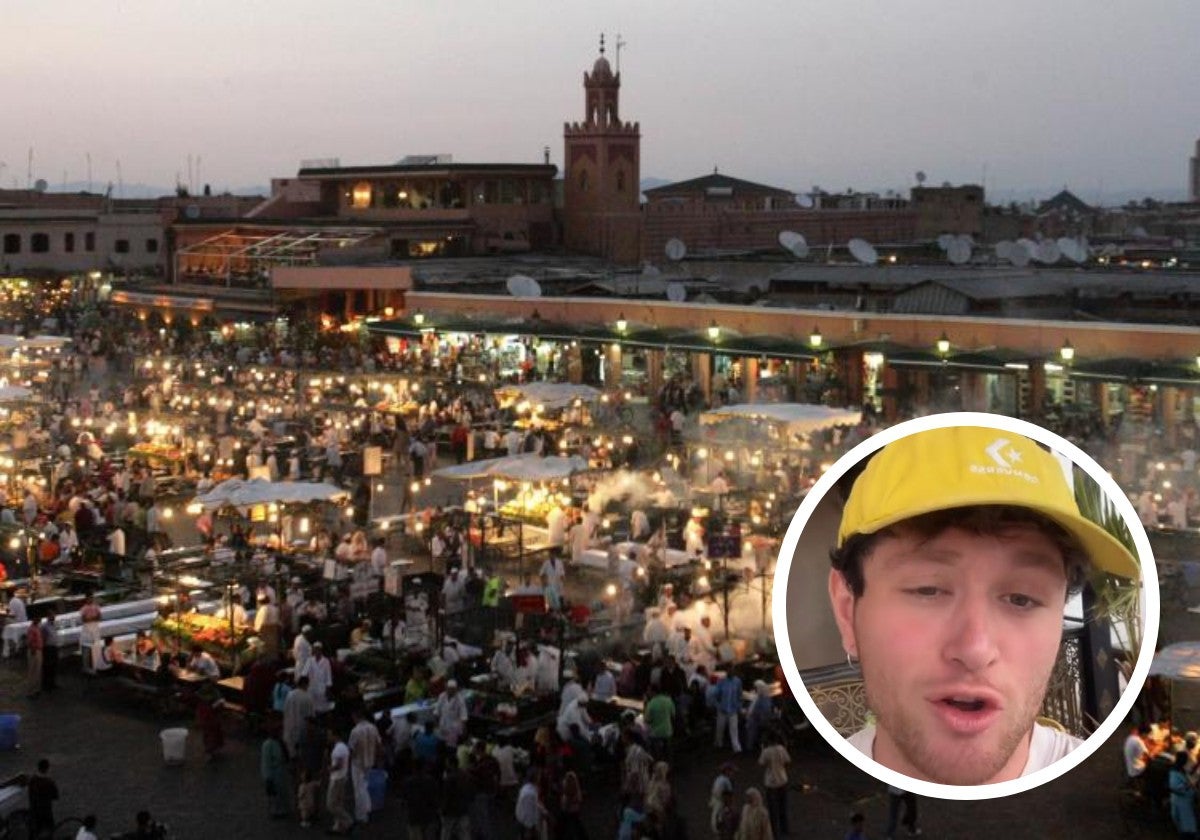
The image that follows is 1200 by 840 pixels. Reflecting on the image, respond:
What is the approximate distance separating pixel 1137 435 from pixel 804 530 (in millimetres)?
17928

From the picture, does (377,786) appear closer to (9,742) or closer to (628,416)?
(9,742)

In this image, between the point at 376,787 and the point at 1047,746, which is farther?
the point at 376,787

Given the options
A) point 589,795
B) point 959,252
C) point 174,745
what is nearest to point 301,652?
point 174,745

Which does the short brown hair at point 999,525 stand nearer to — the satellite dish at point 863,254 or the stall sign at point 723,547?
the stall sign at point 723,547

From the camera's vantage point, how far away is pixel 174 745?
36.5ft

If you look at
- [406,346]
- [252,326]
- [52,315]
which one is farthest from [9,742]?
[52,315]

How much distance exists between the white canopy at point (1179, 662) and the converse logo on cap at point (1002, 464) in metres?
8.63

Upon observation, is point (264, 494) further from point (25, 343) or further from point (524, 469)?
point (25, 343)

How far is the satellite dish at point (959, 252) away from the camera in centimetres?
3347

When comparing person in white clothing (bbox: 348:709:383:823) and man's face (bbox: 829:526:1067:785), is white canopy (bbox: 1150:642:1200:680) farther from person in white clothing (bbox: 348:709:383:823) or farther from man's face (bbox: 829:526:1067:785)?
man's face (bbox: 829:526:1067:785)

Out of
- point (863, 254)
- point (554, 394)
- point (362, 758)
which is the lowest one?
point (362, 758)

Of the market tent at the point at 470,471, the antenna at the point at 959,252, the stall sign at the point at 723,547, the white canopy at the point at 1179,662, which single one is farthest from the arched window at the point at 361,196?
the white canopy at the point at 1179,662

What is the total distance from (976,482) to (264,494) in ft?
49.5

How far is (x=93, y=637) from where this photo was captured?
13281 mm
